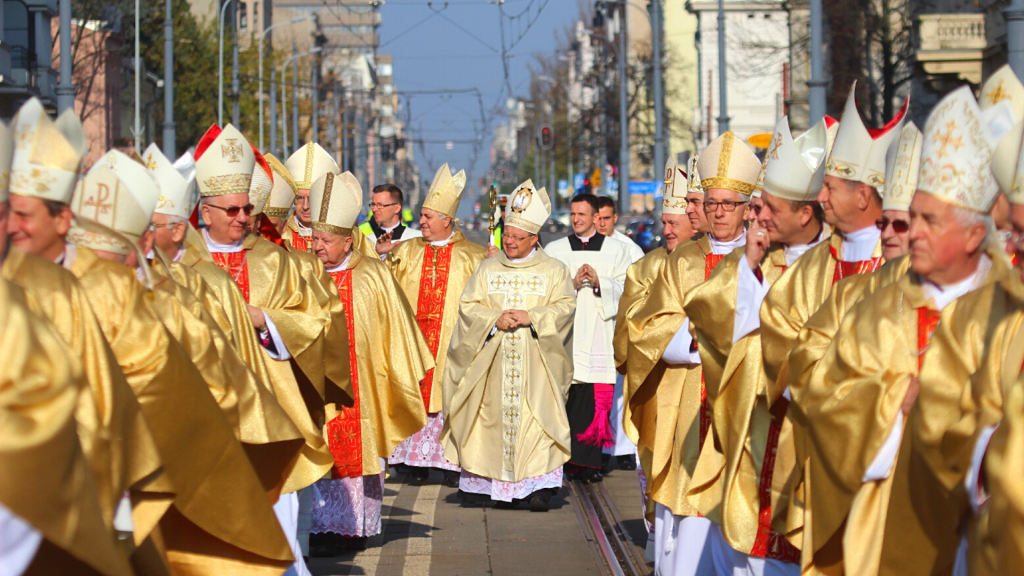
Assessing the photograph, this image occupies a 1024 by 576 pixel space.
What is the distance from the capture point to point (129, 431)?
12.2 feet

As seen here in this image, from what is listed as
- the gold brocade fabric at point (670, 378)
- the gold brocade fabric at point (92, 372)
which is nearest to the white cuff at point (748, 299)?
the gold brocade fabric at point (670, 378)

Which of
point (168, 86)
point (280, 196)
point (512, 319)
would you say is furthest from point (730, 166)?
point (168, 86)

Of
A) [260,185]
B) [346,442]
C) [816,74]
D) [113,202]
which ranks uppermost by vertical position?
[816,74]

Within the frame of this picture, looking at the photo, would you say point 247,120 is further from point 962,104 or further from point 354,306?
point 962,104

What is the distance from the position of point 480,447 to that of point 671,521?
2.90 metres

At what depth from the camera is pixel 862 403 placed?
4.22m

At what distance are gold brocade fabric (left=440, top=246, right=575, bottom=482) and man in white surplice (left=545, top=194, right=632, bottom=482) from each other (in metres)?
0.69

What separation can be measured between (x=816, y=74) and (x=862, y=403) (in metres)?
11.7

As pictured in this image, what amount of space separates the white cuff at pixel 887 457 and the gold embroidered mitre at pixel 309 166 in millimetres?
6266

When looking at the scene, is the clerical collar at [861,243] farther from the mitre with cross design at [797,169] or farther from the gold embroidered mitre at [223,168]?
the gold embroidered mitre at [223,168]

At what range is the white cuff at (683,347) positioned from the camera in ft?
22.1

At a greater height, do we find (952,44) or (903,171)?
(952,44)

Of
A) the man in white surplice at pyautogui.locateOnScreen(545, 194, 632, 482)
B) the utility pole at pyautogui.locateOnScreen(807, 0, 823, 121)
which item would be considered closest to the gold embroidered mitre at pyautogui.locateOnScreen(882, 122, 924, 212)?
the man in white surplice at pyautogui.locateOnScreen(545, 194, 632, 482)

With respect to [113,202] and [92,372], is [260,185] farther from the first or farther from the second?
[92,372]
